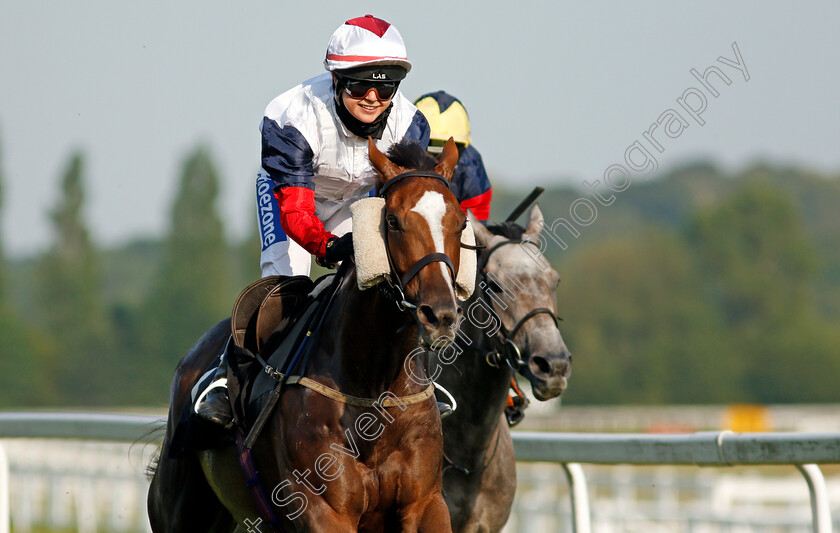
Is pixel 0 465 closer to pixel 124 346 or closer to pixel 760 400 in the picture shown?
pixel 124 346

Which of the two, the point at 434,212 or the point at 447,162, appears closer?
the point at 434,212

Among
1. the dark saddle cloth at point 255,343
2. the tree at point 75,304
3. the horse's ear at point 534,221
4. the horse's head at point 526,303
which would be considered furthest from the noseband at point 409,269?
the tree at point 75,304

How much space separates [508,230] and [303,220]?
1833 mm

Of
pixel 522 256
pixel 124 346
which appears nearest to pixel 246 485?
pixel 522 256

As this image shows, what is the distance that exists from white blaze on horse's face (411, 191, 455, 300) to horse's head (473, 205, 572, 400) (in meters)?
1.78

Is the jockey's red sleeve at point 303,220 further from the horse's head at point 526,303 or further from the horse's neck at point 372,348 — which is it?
the horse's head at point 526,303

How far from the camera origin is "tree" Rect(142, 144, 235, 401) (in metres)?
61.1

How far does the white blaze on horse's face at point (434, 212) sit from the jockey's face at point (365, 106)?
99cm

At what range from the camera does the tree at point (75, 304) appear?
6019cm

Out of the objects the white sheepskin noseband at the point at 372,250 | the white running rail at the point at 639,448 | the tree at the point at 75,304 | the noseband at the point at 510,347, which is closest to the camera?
the white sheepskin noseband at the point at 372,250

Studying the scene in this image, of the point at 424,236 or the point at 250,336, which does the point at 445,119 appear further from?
the point at 424,236

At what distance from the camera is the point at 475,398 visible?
561 centimetres

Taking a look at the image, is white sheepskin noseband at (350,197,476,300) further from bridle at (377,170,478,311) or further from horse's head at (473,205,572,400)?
horse's head at (473,205,572,400)

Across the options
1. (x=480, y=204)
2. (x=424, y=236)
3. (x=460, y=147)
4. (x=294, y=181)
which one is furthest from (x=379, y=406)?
(x=460, y=147)
